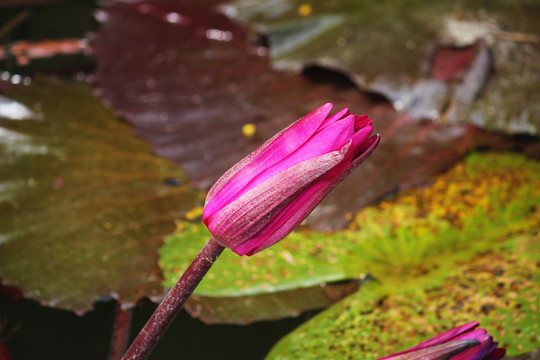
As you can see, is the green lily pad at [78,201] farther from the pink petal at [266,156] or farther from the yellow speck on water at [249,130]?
the pink petal at [266,156]

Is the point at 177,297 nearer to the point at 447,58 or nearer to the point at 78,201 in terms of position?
the point at 78,201

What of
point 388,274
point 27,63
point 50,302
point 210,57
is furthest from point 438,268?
point 27,63

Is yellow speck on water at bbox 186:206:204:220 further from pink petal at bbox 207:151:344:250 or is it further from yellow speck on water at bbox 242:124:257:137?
pink petal at bbox 207:151:344:250

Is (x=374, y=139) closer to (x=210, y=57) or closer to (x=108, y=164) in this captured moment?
(x=108, y=164)

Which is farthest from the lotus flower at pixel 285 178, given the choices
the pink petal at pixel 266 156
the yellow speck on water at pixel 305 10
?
the yellow speck on water at pixel 305 10

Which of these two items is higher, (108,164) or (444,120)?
(444,120)

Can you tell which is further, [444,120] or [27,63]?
[27,63]

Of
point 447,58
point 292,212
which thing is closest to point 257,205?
point 292,212
